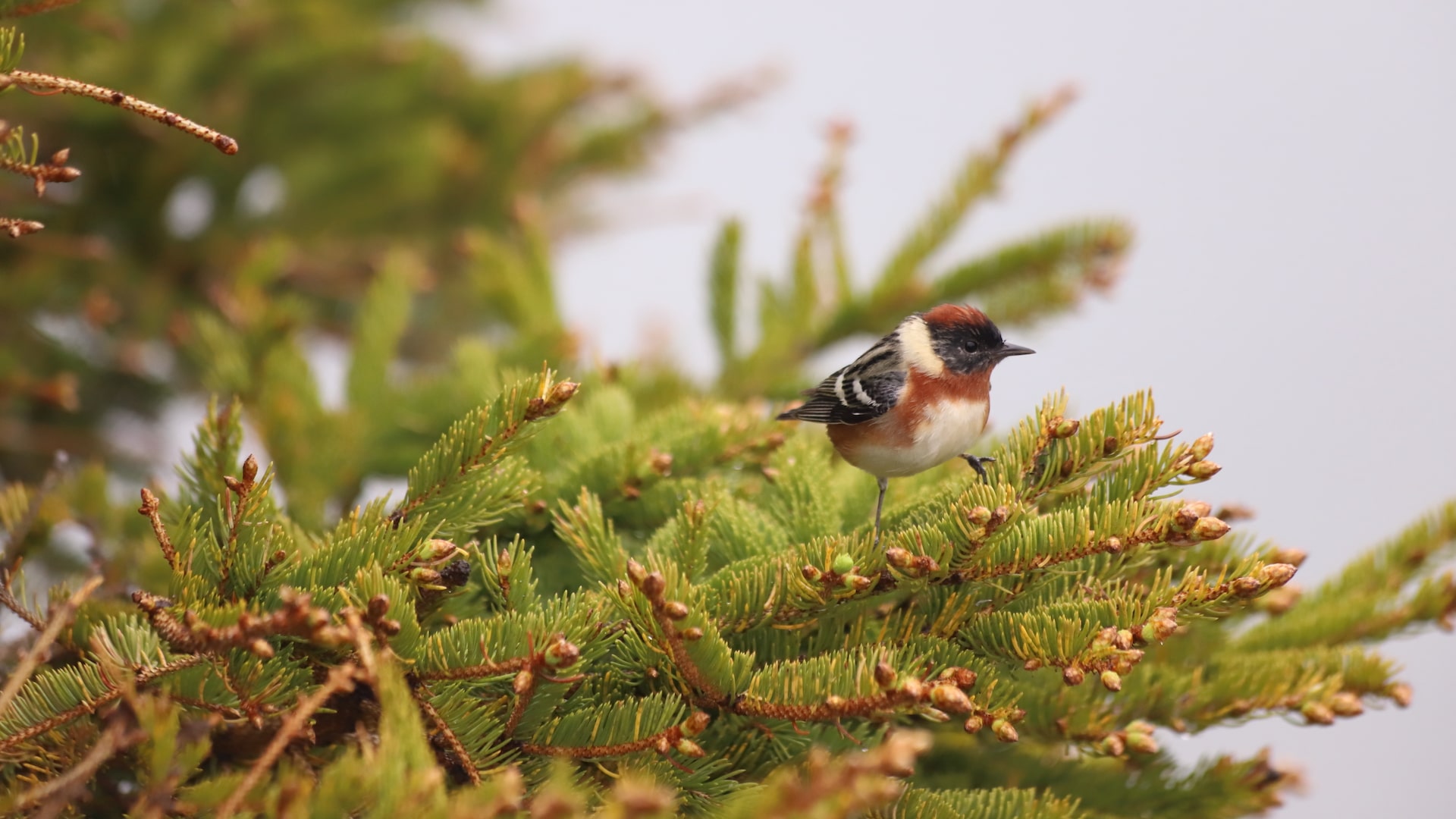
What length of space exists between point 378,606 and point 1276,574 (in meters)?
0.79

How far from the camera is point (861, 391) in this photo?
5.99 feet

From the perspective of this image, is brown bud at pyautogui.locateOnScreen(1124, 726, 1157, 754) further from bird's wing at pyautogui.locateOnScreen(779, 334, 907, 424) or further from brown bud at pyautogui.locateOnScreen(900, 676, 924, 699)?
bird's wing at pyautogui.locateOnScreen(779, 334, 907, 424)

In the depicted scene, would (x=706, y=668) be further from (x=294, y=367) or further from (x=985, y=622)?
(x=294, y=367)

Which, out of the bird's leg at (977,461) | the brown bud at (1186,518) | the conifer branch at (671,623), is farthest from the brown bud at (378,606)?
the bird's leg at (977,461)

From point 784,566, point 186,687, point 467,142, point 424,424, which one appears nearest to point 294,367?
point 424,424

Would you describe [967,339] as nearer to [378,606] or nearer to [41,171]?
[378,606]

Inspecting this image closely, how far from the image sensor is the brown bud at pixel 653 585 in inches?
38.4

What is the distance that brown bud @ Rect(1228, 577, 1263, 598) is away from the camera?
3.37 feet

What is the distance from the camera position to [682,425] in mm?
1732

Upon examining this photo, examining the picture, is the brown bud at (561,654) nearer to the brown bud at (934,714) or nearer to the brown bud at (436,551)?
the brown bud at (436,551)

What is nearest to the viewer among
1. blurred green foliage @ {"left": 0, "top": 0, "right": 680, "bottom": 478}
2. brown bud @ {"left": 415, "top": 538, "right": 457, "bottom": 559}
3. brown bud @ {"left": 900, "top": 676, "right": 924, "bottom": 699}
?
brown bud @ {"left": 900, "top": 676, "right": 924, "bottom": 699}

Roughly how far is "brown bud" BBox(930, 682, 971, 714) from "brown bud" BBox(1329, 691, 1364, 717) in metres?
0.54

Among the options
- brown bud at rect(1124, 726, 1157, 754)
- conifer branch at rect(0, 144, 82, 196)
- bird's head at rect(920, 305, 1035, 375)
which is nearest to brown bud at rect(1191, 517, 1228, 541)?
brown bud at rect(1124, 726, 1157, 754)

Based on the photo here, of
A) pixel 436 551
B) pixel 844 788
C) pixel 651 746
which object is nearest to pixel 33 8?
pixel 436 551
